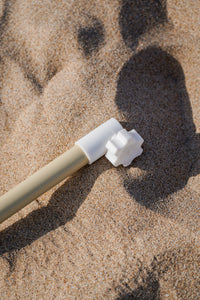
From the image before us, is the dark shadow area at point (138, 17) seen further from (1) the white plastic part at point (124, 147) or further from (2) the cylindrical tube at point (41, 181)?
(2) the cylindrical tube at point (41, 181)

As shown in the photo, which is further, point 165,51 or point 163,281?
point 165,51

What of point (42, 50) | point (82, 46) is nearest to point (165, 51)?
point (82, 46)

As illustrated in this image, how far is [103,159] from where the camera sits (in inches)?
50.4

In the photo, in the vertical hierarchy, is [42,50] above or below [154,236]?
above

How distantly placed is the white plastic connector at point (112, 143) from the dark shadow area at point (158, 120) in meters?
0.07

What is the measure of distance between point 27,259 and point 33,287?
0.37ft

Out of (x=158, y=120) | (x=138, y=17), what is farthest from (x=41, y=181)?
(x=138, y=17)

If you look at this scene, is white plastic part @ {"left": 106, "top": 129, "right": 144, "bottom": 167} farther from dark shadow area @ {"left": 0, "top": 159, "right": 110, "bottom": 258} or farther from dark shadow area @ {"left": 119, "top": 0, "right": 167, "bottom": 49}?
dark shadow area @ {"left": 119, "top": 0, "right": 167, "bottom": 49}

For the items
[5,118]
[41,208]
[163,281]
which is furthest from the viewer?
[5,118]

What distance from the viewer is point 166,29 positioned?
4.94ft

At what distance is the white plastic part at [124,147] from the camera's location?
117cm

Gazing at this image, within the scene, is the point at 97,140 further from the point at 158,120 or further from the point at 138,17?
the point at 138,17

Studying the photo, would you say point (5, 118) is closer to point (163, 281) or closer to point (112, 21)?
point (112, 21)

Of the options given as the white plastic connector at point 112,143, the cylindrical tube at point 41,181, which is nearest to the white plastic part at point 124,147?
the white plastic connector at point 112,143
